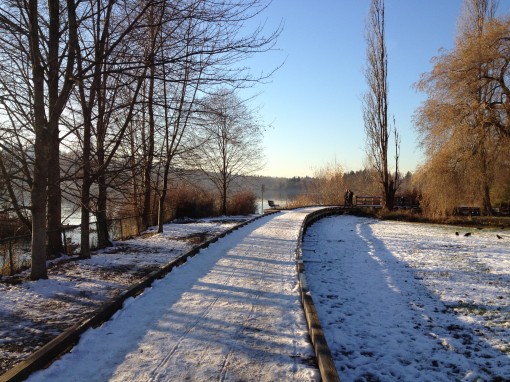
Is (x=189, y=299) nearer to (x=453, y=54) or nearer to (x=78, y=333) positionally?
(x=78, y=333)

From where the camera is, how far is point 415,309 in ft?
24.7

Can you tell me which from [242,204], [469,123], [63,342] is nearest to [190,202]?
[242,204]

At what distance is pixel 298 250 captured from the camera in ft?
35.7

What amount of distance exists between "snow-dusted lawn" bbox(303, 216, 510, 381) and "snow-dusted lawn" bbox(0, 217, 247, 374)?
12.3 feet

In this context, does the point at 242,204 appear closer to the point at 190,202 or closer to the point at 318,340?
the point at 190,202

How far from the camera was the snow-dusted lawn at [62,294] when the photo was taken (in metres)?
4.93

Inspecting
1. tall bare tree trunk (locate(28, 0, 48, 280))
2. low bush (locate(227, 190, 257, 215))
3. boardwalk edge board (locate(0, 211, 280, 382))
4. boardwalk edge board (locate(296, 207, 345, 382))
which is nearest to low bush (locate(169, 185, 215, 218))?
low bush (locate(227, 190, 257, 215))

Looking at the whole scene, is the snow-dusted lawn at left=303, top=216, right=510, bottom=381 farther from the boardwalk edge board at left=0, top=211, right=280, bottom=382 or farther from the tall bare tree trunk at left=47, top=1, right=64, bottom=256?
the tall bare tree trunk at left=47, top=1, right=64, bottom=256

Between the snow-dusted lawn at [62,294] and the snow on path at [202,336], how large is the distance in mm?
673

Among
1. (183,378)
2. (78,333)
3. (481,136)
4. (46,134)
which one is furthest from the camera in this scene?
(481,136)

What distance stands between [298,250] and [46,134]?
673cm

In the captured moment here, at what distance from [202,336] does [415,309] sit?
4.57m

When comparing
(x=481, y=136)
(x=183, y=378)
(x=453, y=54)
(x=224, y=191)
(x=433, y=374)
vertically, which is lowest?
(x=433, y=374)

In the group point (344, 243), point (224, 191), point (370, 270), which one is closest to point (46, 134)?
point (370, 270)
